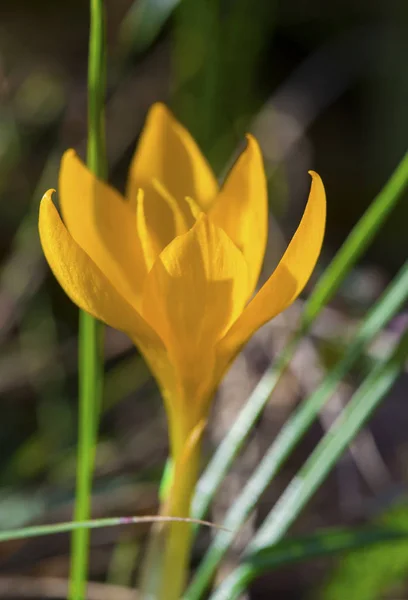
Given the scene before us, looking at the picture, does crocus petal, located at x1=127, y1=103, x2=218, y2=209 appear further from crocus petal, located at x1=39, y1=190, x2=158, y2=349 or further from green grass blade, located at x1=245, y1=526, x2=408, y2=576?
green grass blade, located at x1=245, y1=526, x2=408, y2=576

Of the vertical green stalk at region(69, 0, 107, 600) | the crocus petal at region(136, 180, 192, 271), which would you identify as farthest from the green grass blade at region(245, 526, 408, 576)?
the crocus petal at region(136, 180, 192, 271)

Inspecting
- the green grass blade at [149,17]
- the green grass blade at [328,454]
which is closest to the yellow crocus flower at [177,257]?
the green grass blade at [328,454]

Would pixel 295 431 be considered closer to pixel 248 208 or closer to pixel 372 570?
pixel 248 208

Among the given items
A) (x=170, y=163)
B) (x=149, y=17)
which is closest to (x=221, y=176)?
(x=149, y=17)

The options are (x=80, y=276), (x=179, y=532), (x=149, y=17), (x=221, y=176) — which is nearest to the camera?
(x=80, y=276)

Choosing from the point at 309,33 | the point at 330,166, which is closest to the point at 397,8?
the point at 309,33

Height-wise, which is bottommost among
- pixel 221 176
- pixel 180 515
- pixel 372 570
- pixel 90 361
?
pixel 372 570

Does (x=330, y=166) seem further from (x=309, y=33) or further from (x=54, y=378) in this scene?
(x=54, y=378)
